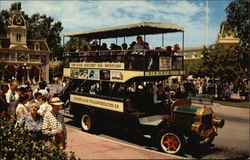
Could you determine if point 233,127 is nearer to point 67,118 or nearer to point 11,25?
point 67,118

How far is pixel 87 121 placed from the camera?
33.5 ft

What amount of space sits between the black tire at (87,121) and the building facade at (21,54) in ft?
126

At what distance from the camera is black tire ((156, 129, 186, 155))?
24.0 ft

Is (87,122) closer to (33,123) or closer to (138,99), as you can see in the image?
(138,99)

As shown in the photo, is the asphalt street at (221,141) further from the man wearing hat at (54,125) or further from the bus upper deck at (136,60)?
the man wearing hat at (54,125)

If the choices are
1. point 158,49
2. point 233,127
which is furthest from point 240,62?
point 158,49

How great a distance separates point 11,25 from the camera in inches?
1841

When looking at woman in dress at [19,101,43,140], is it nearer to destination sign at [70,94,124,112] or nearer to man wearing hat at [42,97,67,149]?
man wearing hat at [42,97,67,149]

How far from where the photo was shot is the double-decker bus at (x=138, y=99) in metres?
7.48

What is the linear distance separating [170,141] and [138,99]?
9.70ft

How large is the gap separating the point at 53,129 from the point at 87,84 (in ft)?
16.5

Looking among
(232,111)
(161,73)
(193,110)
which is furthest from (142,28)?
(232,111)

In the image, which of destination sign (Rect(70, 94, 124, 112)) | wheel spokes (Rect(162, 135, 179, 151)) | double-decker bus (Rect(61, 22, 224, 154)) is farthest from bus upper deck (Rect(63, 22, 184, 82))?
wheel spokes (Rect(162, 135, 179, 151))

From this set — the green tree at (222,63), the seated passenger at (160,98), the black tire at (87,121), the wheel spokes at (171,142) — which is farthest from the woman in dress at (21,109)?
the green tree at (222,63)
